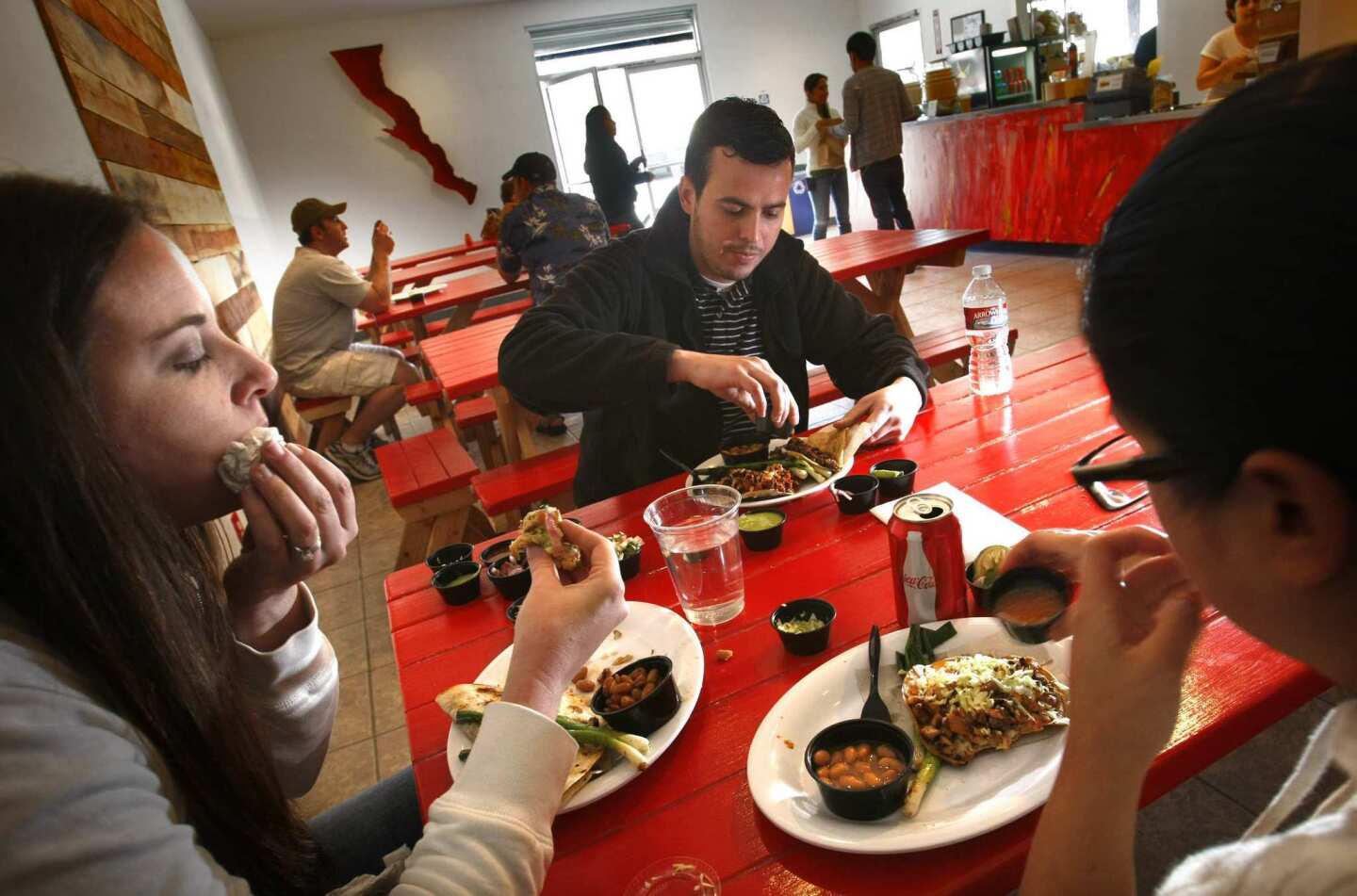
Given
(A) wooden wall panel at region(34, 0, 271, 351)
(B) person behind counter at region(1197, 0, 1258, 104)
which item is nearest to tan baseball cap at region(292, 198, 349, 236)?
(A) wooden wall panel at region(34, 0, 271, 351)

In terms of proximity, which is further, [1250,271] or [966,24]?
[966,24]

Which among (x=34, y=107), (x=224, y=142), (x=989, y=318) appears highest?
(x=224, y=142)

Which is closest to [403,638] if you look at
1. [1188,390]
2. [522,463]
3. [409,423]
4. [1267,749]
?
[1188,390]

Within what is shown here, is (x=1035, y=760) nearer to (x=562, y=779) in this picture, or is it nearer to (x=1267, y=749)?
(x=562, y=779)

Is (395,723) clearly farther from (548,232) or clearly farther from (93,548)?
(548,232)

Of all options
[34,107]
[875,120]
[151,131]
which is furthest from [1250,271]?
[875,120]

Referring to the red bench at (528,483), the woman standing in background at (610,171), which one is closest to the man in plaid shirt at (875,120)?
the woman standing in background at (610,171)

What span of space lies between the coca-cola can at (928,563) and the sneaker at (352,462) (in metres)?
4.36

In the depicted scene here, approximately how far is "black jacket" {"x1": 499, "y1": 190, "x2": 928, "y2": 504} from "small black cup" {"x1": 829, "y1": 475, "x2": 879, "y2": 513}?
0.54 m

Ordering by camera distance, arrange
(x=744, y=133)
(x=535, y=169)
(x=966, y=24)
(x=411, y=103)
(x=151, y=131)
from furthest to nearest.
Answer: (x=411, y=103) → (x=966, y=24) → (x=535, y=169) → (x=151, y=131) → (x=744, y=133)

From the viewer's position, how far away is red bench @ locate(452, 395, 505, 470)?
3.79 meters

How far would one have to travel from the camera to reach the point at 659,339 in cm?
195

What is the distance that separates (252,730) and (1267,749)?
82.1 inches

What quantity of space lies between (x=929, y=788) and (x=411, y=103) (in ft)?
37.0
